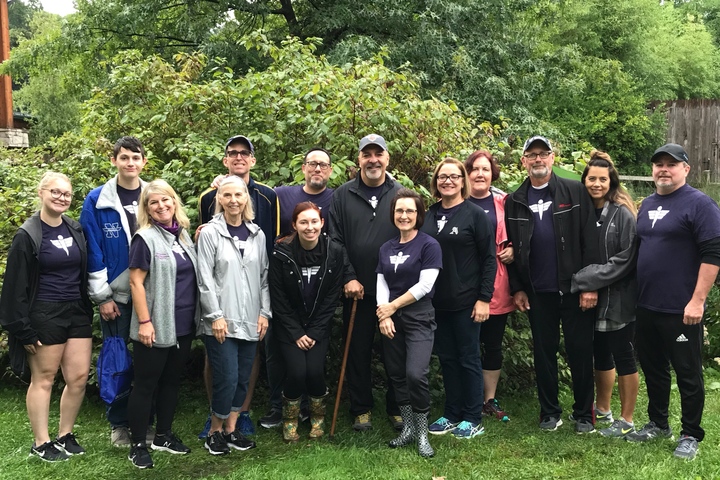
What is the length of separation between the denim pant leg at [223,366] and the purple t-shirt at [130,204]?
92 cm

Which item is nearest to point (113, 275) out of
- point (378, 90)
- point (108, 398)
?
point (108, 398)

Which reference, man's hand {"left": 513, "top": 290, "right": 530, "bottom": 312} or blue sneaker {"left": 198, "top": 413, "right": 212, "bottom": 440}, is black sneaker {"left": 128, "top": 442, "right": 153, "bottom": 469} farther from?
man's hand {"left": 513, "top": 290, "right": 530, "bottom": 312}

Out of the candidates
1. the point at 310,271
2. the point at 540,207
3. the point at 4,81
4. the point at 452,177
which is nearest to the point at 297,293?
the point at 310,271

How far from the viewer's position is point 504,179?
602cm

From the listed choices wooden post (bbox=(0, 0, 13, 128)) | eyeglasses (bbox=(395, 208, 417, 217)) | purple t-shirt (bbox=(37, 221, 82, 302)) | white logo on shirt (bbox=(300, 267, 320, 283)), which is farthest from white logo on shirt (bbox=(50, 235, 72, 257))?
wooden post (bbox=(0, 0, 13, 128))

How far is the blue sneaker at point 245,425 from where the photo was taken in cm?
492

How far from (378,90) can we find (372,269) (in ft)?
6.36

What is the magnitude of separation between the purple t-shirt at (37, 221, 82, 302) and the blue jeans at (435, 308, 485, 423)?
99.2 inches

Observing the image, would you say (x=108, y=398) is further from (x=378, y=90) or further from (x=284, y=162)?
(x=378, y=90)

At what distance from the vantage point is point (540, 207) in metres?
4.76

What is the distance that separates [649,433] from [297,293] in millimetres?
2677

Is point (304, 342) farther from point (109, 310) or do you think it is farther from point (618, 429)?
point (618, 429)

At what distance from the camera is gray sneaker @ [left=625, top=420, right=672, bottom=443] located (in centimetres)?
457

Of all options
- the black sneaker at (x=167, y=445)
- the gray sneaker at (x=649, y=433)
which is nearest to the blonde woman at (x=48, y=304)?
the black sneaker at (x=167, y=445)
